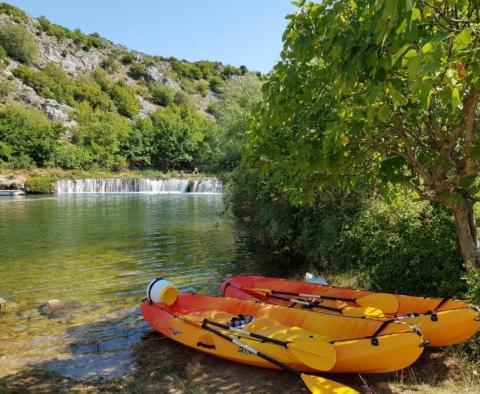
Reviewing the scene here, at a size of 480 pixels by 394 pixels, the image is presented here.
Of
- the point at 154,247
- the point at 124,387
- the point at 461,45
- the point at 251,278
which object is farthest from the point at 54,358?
the point at 154,247

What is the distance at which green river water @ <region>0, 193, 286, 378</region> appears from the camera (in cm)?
685

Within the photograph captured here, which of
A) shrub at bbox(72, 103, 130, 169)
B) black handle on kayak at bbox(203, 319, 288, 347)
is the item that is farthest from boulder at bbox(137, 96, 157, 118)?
black handle on kayak at bbox(203, 319, 288, 347)

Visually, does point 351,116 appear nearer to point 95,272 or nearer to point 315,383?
point 315,383

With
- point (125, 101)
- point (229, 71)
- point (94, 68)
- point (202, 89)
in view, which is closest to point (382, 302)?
point (125, 101)

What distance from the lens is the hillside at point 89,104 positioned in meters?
54.2

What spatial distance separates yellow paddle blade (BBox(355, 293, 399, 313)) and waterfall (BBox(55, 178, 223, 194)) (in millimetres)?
39616

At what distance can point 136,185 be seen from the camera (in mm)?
47094

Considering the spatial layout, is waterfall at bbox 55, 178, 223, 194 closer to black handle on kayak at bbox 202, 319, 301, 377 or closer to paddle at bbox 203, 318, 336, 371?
black handle on kayak at bbox 202, 319, 301, 377

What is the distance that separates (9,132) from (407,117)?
55.2 metres

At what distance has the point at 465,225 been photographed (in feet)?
19.5

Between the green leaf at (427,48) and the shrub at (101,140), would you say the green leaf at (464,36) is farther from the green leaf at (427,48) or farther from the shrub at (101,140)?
the shrub at (101,140)

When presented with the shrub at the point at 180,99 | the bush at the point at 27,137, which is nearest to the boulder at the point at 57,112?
the bush at the point at 27,137

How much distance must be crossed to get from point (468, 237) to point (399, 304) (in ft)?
4.34

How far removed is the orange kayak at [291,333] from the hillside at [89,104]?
3170 centimetres
